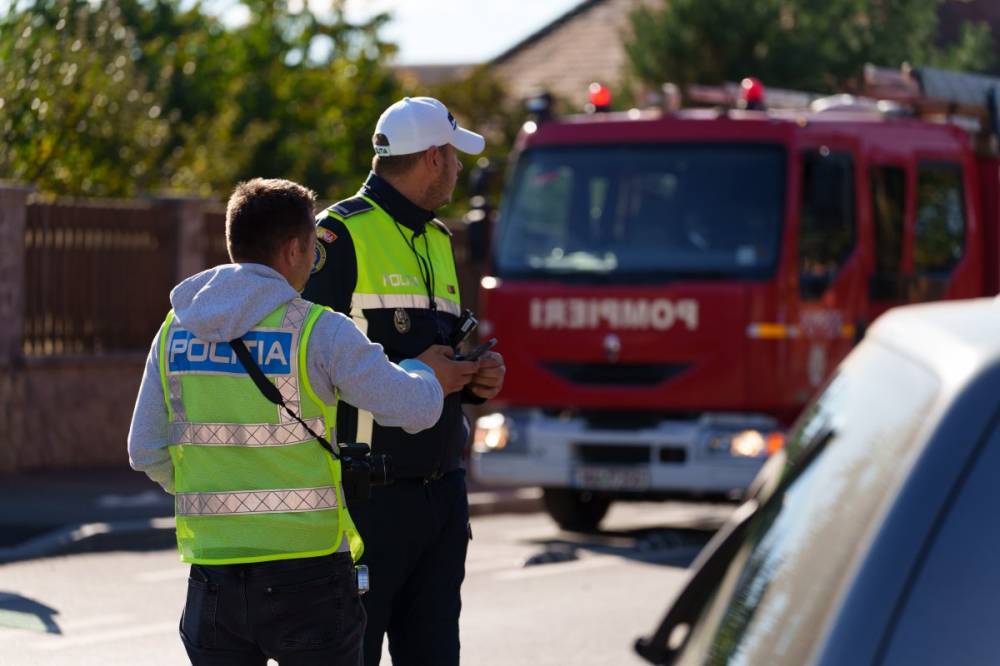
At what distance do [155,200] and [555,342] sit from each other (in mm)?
6073

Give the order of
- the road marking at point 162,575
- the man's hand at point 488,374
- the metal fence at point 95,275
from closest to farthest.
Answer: the man's hand at point 488,374 → the road marking at point 162,575 → the metal fence at point 95,275

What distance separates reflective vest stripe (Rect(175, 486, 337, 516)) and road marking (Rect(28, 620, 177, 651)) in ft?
13.8

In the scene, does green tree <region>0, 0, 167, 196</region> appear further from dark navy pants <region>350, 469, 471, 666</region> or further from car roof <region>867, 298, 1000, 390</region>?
car roof <region>867, 298, 1000, 390</region>

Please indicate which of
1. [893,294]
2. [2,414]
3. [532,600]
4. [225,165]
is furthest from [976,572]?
[225,165]

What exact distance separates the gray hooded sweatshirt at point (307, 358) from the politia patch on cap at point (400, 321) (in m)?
0.69

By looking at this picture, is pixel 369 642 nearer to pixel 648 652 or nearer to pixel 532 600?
pixel 648 652

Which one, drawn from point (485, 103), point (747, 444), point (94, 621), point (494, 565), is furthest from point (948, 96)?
point (485, 103)

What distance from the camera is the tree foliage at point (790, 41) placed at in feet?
84.0

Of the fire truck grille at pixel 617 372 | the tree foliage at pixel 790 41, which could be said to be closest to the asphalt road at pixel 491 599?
the fire truck grille at pixel 617 372

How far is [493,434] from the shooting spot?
1269 cm

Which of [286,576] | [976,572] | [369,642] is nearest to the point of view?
[976,572]

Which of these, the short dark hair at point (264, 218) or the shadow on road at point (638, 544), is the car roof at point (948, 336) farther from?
the shadow on road at point (638, 544)

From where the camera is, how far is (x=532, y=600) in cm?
1007

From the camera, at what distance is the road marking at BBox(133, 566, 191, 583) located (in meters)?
10.6
